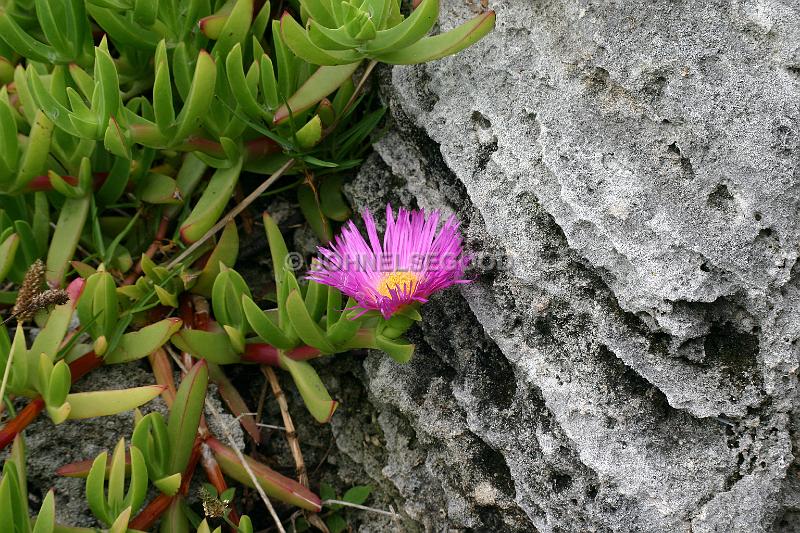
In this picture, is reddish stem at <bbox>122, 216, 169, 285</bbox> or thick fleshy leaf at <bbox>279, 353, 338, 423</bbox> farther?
reddish stem at <bbox>122, 216, 169, 285</bbox>

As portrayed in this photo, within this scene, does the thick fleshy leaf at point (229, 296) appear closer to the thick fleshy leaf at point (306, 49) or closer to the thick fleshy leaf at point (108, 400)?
the thick fleshy leaf at point (108, 400)

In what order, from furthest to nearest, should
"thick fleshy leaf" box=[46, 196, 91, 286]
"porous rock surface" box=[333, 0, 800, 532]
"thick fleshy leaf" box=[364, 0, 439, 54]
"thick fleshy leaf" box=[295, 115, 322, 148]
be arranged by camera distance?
"thick fleshy leaf" box=[46, 196, 91, 286], "thick fleshy leaf" box=[295, 115, 322, 148], "thick fleshy leaf" box=[364, 0, 439, 54], "porous rock surface" box=[333, 0, 800, 532]

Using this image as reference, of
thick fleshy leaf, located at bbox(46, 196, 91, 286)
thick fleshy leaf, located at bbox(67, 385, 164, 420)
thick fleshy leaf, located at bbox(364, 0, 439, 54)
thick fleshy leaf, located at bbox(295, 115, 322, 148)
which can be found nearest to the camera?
thick fleshy leaf, located at bbox(364, 0, 439, 54)

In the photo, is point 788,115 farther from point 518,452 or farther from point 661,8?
point 518,452

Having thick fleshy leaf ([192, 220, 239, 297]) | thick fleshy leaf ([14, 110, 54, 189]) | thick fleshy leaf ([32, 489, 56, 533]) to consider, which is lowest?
thick fleshy leaf ([32, 489, 56, 533])

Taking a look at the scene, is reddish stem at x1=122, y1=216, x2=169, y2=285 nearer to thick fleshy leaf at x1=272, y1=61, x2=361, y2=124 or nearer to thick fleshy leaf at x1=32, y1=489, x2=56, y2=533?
thick fleshy leaf at x1=272, y1=61, x2=361, y2=124

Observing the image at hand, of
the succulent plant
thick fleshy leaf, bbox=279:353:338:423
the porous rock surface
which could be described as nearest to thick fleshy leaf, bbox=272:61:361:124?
the succulent plant

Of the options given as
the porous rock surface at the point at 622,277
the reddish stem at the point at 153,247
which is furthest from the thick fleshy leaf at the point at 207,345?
the porous rock surface at the point at 622,277
